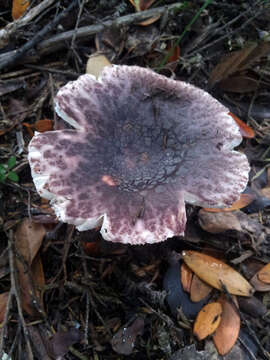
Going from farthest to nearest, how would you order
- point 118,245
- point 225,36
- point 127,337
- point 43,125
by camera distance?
point 225,36, point 43,125, point 118,245, point 127,337

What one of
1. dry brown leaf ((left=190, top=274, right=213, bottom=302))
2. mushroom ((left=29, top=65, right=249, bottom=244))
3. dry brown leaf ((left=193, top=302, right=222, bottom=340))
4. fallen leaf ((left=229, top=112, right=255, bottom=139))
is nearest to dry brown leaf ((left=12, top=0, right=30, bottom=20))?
mushroom ((left=29, top=65, right=249, bottom=244))

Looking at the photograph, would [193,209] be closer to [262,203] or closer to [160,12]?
[262,203]

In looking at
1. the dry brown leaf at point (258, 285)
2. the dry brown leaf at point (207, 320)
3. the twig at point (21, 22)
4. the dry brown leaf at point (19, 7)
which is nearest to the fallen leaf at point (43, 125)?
the twig at point (21, 22)

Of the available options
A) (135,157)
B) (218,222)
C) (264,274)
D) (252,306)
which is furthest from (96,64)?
(252,306)

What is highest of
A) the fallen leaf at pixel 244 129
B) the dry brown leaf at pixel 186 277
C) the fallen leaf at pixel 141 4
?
the fallen leaf at pixel 141 4

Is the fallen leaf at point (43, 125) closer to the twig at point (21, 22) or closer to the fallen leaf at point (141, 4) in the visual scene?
the twig at point (21, 22)

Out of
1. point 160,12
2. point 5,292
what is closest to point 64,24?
point 160,12

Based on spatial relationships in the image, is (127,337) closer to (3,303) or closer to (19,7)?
(3,303)
